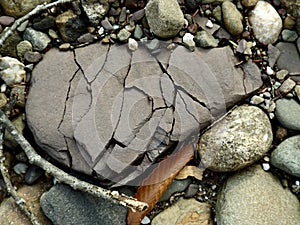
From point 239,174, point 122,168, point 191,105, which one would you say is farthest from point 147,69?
point 239,174

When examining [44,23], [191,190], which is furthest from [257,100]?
[44,23]

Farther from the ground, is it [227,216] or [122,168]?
[122,168]

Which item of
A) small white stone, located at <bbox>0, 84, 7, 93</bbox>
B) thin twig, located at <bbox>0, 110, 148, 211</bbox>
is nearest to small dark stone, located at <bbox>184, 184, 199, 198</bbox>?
thin twig, located at <bbox>0, 110, 148, 211</bbox>

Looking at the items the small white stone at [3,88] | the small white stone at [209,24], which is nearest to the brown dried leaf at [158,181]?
the small white stone at [209,24]

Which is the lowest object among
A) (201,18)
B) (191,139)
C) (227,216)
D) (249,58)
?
(227,216)

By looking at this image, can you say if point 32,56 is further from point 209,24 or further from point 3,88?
point 209,24

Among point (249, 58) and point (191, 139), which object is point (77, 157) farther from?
point (249, 58)

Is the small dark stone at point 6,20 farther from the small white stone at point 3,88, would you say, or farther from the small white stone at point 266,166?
the small white stone at point 266,166
